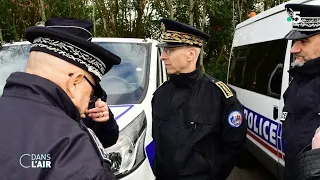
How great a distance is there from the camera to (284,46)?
395cm

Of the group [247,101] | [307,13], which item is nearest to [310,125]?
[307,13]

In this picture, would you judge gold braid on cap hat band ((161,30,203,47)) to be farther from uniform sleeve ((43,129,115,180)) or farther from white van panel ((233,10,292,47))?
uniform sleeve ((43,129,115,180))

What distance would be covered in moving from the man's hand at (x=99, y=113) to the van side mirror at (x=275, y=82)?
234 centimetres

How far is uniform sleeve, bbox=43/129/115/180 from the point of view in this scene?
105 cm

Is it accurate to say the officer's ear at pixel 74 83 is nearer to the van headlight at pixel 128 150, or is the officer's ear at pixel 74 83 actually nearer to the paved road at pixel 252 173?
the van headlight at pixel 128 150

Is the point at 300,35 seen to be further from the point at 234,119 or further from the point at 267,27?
the point at 267,27

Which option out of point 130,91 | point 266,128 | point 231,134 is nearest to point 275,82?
point 266,128

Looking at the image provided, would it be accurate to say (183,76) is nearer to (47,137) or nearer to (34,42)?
(34,42)

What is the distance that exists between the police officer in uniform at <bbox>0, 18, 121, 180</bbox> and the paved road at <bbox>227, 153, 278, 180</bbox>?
447 centimetres

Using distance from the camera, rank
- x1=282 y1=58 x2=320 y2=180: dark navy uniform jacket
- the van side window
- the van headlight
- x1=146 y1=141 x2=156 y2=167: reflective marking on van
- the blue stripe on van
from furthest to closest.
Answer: the van side window
the blue stripe on van
x1=146 y1=141 x2=156 y2=167: reflective marking on van
the van headlight
x1=282 y1=58 x2=320 y2=180: dark navy uniform jacket

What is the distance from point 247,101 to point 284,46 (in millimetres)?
1442

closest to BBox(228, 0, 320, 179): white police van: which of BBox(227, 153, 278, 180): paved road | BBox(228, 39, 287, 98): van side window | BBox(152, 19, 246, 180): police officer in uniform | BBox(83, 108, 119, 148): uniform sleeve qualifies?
BBox(228, 39, 287, 98): van side window

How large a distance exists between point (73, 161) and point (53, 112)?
171mm

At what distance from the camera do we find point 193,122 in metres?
2.54
